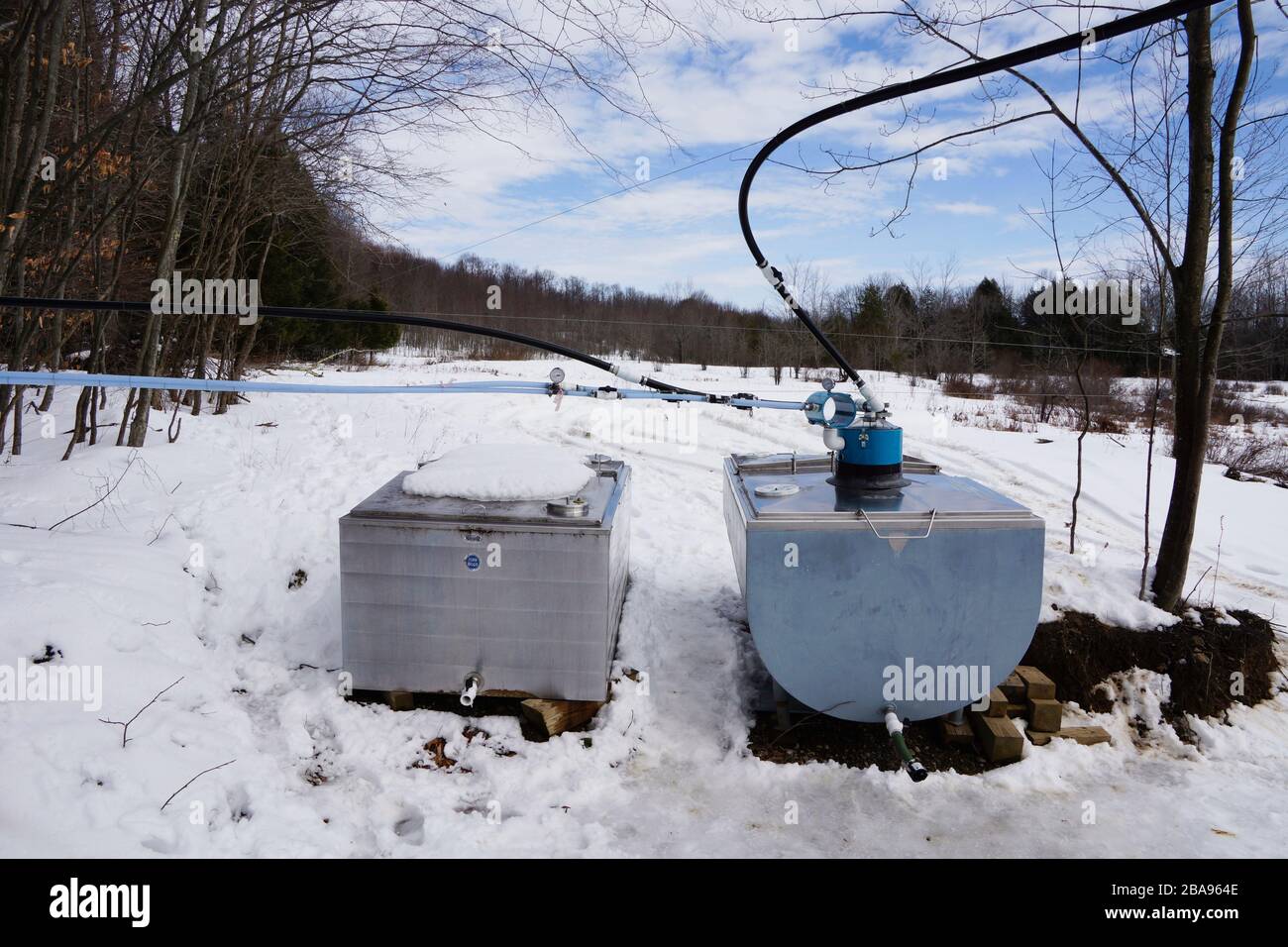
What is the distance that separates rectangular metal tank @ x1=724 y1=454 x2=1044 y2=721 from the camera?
10.2 feet

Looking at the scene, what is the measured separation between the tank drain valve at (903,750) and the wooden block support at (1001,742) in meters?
0.44

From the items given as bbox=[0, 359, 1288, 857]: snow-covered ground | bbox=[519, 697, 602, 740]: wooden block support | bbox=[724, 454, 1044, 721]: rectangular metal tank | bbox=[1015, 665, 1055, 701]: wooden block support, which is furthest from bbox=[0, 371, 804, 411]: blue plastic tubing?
bbox=[1015, 665, 1055, 701]: wooden block support

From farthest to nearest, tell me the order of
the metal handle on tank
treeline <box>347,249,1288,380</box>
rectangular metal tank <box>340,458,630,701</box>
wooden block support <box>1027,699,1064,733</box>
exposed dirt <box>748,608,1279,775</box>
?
treeline <box>347,249,1288,380</box> < exposed dirt <box>748,608,1279,775</box> < wooden block support <box>1027,699,1064,733</box> < rectangular metal tank <box>340,458,630,701</box> < the metal handle on tank

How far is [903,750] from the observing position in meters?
2.94

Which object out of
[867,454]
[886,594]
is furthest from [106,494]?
[886,594]

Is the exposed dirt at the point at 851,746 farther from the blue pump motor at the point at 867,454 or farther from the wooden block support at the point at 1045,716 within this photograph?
the blue pump motor at the point at 867,454

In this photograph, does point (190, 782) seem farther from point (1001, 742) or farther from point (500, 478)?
point (1001, 742)

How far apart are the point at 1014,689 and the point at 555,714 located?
2098mm

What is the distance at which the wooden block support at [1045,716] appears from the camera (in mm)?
3619

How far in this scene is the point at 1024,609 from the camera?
316 cm

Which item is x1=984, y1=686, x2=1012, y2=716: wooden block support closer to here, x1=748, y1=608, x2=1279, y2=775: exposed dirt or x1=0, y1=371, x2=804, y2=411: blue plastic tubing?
x1=748, y1=608, x2=1279, y2=775: exposed dirt

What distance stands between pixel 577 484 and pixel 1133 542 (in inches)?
214

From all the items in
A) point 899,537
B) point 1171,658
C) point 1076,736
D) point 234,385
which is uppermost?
point 234,385

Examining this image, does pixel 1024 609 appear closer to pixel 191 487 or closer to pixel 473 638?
pixel 473 638
